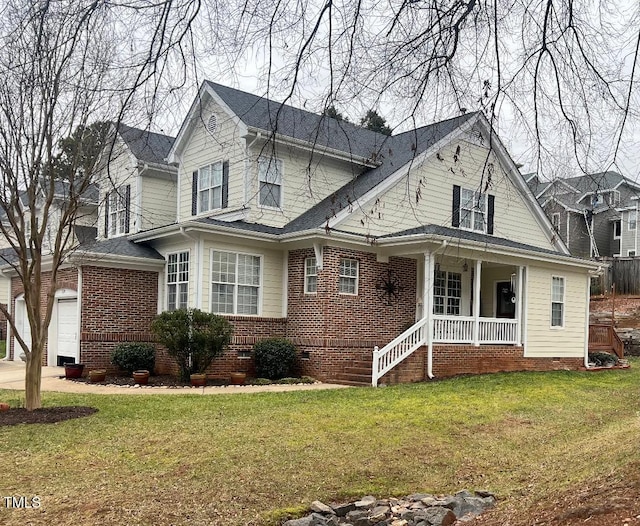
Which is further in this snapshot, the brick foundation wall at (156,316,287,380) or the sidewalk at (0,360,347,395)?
the brick foundation wall at (156,316,287,380)

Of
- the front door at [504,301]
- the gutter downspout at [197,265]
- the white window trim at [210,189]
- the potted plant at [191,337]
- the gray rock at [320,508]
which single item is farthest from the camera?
the front door at [504,301]

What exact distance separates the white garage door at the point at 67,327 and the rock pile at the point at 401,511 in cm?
1289

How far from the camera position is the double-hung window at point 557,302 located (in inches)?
789

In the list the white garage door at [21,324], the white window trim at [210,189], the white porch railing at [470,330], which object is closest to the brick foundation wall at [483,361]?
the white porch railing at [470,330]

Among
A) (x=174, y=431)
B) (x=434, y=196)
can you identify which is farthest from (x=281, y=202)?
(x=174, y=431)

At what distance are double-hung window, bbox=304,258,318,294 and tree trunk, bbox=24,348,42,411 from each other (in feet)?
25.2

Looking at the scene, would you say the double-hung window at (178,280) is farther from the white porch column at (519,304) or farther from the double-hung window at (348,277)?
the white porch column at (519,304)

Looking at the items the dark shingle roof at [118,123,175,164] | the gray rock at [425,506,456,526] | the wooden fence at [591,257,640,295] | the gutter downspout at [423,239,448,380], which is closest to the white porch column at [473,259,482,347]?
the gutter downspout at [423,239,448,380]

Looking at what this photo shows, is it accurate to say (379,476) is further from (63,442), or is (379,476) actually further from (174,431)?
(63,442)

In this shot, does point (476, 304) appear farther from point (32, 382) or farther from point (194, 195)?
point (32, 382)

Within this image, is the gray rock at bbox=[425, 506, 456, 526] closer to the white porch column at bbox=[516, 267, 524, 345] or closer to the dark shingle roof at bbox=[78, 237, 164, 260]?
the dark shingle roof at bbox=[78, 237, 164, 260]

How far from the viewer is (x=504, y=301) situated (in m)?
21.3

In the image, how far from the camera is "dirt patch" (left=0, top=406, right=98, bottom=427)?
9.50m

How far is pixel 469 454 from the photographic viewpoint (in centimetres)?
851
